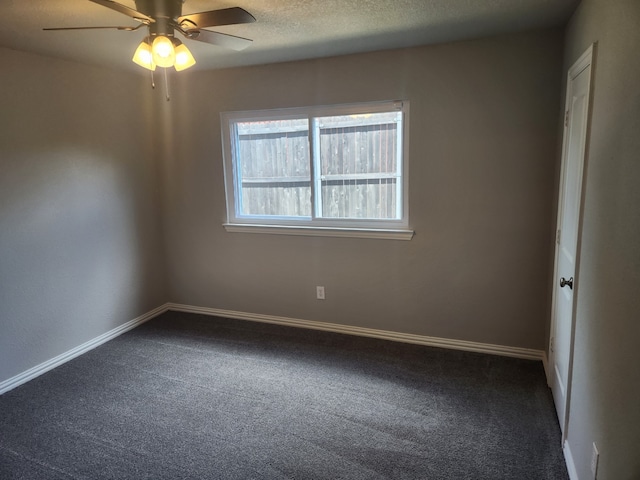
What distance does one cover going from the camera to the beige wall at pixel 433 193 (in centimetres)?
282

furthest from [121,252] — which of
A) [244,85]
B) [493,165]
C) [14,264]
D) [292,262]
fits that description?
[493,165]

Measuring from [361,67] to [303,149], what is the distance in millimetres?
805

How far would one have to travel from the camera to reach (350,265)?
11.4ft

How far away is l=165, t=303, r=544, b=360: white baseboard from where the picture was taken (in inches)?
122

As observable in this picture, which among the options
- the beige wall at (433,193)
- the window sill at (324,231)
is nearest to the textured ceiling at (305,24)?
the beige wall at (433,193)

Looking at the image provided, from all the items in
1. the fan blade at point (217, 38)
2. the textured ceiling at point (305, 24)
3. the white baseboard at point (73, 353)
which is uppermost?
the textured ceiling at point (305, 24)

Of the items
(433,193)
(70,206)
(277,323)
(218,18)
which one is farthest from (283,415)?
(70,206)

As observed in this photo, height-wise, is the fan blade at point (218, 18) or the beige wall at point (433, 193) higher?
the fan blade at point (218, 18)

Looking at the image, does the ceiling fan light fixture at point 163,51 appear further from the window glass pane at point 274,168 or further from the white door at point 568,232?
the white door at point 568,232

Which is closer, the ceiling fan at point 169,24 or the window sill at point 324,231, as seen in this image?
the ceiling fan at point 169,24

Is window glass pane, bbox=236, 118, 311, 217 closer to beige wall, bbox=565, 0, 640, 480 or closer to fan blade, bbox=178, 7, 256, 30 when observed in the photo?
fan blade, bbox=178, 7, 256, 30

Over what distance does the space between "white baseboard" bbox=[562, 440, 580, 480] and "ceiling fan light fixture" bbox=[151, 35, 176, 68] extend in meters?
2.70

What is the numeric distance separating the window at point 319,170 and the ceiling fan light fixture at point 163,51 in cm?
154

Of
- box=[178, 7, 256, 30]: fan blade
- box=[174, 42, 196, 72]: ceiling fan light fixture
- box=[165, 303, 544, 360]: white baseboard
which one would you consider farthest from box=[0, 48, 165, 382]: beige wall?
box=[178, 7, 256, 30]: fan blade
